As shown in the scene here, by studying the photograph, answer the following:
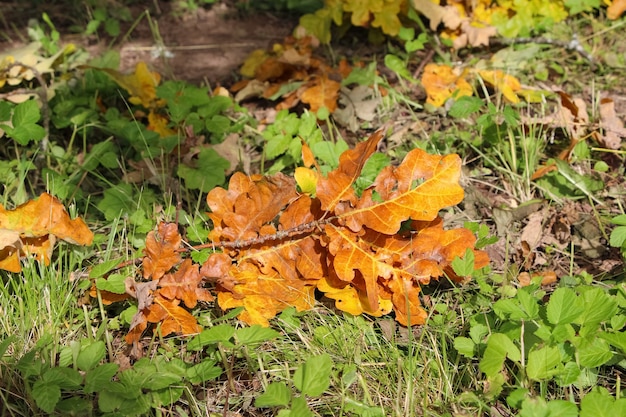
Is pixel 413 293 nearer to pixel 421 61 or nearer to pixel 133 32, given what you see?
pixel 421 61

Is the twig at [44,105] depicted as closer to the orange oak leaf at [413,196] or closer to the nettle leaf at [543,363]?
the orange oak leaf at [413,196]

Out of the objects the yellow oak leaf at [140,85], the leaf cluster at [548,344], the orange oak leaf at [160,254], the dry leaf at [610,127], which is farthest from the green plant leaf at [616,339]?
the yellow oak leaf at [140,85]

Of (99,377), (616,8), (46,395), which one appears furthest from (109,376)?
(616,8)

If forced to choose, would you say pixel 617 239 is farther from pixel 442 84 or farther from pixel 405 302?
pixel 442 84

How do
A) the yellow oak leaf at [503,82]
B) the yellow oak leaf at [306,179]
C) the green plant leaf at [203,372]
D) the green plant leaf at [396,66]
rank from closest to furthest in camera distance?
the green plant leaf at [203,372] < the yellow oak leaf at [306,179] < the yellow oak leaf at [503,82] < the green plant leaf at [396,66]

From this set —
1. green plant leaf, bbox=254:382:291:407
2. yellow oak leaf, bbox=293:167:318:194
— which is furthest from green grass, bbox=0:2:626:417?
yellow oak leaf, bbox=293:167:318:194

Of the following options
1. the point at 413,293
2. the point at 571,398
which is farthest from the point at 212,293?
the point at 571,398

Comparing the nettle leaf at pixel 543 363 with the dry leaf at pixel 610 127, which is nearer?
the nettle leaf at pixel 543 363

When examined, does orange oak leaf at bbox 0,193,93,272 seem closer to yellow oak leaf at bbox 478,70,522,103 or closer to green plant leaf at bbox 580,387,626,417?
green plant leaf at bbox 580,387,626,417
